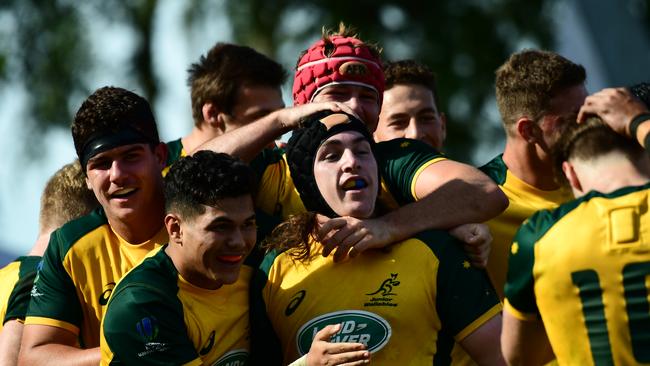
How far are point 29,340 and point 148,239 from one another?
0.74 metres

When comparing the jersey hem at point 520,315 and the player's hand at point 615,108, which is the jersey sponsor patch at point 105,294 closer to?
the jersey hem at point 520,315

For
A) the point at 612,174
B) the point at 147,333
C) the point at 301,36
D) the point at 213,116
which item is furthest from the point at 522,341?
the point at 301,36

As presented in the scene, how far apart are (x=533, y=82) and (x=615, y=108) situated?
2326mm

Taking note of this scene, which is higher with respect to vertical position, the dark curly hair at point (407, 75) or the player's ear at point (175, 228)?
the dark curly hair at point (407, 75)

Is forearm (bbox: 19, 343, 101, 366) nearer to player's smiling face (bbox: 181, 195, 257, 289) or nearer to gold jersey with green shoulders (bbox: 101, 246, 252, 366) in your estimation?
gold jersey with green shoulders (bbox: 101, 246, 252, 366)

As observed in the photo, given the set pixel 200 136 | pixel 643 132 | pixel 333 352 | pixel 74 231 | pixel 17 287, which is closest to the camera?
pixel 643 132

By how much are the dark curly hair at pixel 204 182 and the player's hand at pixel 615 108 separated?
1531 mm

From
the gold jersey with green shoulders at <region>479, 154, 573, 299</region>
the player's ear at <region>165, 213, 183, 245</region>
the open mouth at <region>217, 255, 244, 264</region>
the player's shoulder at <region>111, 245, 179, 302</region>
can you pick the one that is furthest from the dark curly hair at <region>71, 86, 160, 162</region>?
the gold jersey with green shoulders at <region>479, 154, 573, 299</region>

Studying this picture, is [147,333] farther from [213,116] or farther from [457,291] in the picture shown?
[213,116]

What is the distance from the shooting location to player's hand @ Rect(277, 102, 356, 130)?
6.04 metres

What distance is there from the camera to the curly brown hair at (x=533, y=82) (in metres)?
7.32

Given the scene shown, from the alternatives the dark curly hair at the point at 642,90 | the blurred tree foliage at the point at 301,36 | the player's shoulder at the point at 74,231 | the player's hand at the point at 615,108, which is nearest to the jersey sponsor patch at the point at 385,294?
the player's hand at the point at 615,108

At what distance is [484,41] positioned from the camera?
1991 cm

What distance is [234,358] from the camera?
5719 millimetres
